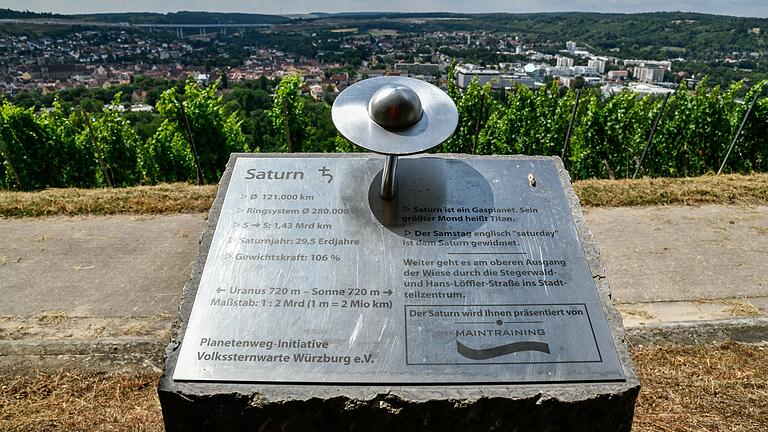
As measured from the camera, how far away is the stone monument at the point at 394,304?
86.7 inches

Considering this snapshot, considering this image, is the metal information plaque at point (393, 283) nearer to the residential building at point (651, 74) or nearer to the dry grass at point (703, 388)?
the dry grass at point (703, 388)

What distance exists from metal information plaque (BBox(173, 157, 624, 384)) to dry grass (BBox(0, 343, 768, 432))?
1.12 metres

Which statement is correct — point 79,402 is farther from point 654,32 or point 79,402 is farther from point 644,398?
point 654,32

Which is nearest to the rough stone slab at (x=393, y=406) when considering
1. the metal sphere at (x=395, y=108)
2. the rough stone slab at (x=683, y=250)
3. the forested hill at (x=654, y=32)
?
the metal sphere at (x=395, y=108)

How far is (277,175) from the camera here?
293cm

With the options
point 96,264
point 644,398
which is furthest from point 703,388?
point 96,264

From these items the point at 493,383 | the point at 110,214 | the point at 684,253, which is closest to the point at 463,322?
the point at 493,383

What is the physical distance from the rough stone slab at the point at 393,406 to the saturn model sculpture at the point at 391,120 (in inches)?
44.4

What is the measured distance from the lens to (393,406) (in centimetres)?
220

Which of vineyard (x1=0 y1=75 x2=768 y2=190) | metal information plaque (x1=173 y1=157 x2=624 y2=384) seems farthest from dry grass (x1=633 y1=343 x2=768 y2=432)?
vineyard (x1=0 y1=75 x2=768 y2=190)

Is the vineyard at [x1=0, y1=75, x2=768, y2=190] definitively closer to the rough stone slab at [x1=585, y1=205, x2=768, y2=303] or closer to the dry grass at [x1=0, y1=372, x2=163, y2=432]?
the rough stone slab at [x1=585, y1=205, x2=768, y2=303]

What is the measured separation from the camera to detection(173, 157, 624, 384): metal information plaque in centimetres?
224

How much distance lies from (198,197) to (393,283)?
16.0ft

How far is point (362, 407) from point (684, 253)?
4.69m
